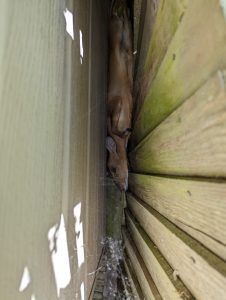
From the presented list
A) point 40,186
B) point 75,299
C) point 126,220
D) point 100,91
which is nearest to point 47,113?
point 40,186

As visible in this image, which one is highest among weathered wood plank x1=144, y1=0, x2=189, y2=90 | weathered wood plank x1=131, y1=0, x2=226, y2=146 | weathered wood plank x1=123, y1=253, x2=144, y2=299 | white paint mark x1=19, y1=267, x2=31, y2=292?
weathered wood plank x1=144, y1=0, x2=189, y2=90

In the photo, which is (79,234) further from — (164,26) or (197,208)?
(164,26)

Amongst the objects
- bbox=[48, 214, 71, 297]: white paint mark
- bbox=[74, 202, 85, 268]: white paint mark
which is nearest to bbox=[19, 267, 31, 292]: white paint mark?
bbox=[48, 214, 71, 297]: white paint mark

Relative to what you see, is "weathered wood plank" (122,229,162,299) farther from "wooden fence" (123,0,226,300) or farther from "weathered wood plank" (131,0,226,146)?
"weathered wood plank" (131,0,226,146)

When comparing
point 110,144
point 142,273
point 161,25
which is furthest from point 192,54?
point 110,144

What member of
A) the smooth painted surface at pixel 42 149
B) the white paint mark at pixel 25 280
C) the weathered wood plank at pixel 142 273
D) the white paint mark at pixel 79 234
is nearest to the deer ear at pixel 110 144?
the weathered wood plank at pixel 142 273

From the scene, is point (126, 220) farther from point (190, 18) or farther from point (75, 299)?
point (190, 18)
